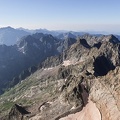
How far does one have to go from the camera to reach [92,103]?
110 meters

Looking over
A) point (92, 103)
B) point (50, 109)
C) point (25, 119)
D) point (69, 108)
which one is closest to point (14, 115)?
point (25, 119)

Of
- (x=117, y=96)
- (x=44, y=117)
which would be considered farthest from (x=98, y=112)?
(x=44, y=117)

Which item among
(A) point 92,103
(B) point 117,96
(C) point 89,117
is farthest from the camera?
(A) point 92,103

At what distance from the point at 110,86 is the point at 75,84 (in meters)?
33.2

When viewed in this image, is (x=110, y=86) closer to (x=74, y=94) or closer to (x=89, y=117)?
(x=89, y=117)

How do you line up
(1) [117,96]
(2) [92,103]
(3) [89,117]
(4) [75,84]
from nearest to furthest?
(1) [117,96] < (3) [89,117] < (2) [92,103] < (4) [75,84]

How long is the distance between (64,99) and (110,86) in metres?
28.7

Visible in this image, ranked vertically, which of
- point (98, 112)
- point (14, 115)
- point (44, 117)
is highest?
point (98, 112)

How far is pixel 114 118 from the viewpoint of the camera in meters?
87.9

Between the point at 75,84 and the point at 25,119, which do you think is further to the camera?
the point at 75,84

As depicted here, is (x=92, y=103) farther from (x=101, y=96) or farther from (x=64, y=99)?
(x=64, y=99)

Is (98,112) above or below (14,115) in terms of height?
above

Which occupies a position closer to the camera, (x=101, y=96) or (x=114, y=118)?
(x=114, y=118)

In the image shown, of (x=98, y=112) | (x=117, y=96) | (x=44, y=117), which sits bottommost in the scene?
(x=44, y=117)
